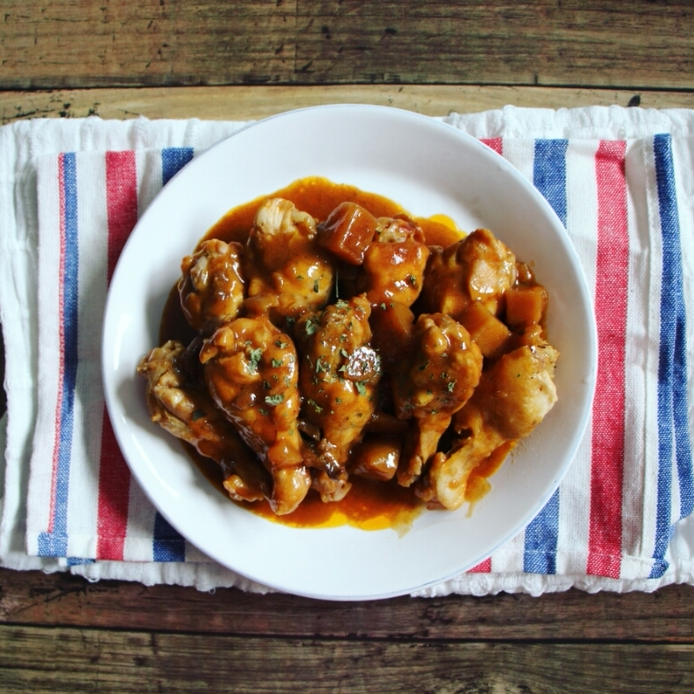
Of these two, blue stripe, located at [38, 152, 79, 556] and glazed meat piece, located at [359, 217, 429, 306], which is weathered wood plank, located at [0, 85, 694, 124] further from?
glazed meat piece, located at [359, 217, 429, 306]

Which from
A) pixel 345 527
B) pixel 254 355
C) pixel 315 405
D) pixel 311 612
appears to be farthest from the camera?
pixel 311 612

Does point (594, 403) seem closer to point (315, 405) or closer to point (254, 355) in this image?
point (315, 405)

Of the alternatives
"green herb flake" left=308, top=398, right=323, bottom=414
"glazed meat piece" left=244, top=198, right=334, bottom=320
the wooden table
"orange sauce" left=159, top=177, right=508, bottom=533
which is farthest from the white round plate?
"green herb flake" left=308, top=398, right=323, bottom=414

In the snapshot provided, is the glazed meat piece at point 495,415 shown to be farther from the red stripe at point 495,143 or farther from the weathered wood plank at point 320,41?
the weathered wood plank at point 320,41

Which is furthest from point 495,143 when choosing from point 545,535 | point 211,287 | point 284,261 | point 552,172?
point 545,535

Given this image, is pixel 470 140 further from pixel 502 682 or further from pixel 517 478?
pixel 502 682

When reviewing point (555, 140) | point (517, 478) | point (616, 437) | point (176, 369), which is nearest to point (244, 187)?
point (176, 369)
